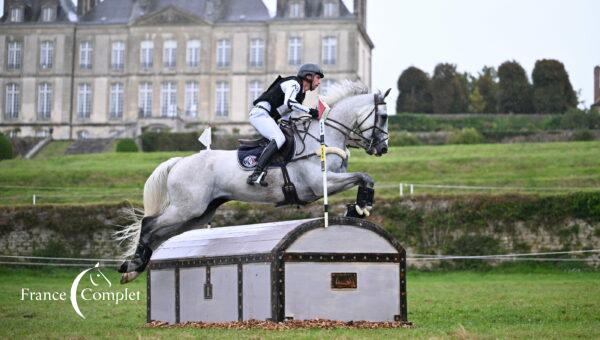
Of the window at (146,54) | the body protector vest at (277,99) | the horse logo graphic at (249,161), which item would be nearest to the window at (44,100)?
the window at (146,54)

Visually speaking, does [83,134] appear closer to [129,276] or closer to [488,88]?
[488,88]

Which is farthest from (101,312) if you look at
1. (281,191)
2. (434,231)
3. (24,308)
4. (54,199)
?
(54,199)

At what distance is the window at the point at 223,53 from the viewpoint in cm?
7469

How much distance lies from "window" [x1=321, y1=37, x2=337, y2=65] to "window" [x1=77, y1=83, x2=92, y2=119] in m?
14.5

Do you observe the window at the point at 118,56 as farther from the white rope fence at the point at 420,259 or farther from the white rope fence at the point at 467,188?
the white rope fence at the point at 420,259

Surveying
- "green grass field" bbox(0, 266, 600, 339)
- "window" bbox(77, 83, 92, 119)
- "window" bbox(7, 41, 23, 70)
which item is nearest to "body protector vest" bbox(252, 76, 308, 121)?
"green grass field" bbox(0, 266, 600, 339)

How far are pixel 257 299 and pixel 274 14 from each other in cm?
6305

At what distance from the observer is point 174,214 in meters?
14.3

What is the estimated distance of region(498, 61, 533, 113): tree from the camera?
8000cm

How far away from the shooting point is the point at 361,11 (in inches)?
2995

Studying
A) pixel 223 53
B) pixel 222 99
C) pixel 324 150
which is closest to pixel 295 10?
pixel 223 53

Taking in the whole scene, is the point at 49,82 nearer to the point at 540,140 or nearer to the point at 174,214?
the point at 540,140

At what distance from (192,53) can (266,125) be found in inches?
2436

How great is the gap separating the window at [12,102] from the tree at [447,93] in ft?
89.3
